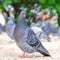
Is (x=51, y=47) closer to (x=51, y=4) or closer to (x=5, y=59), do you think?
(x=5, y=59)

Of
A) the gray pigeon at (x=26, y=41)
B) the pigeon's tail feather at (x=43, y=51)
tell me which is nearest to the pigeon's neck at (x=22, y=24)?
the gray pigeon at (x=26, y=41)

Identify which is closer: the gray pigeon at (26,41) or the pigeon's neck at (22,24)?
the gray pigeon at (26,41)

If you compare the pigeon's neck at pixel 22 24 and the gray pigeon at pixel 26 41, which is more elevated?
the pigeon's neck at pixel 22 24

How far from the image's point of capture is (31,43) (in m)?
6.39

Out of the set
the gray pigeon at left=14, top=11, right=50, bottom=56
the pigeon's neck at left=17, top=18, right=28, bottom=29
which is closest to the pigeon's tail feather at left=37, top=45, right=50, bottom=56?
the gray pigeon at left=14, top=11, right=50, bottom=56

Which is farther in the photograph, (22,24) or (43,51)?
(22,24)

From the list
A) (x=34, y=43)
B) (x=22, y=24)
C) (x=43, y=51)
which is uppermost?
(x=22, y=24)

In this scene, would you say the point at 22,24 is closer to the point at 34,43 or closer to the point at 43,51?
the point at 34,43

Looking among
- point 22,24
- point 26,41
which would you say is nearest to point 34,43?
point 26,41

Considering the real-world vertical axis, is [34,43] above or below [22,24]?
below

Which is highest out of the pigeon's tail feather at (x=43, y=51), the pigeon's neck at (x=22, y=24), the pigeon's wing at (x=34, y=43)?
the pigeon's neck at (x=22, y=24)

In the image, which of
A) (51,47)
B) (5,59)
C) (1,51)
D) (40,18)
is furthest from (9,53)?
(40,18)

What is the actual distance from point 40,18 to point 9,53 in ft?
30.6

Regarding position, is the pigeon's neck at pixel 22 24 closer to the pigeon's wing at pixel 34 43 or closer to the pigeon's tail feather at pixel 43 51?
the pigeon's wing at pixel 34 43
